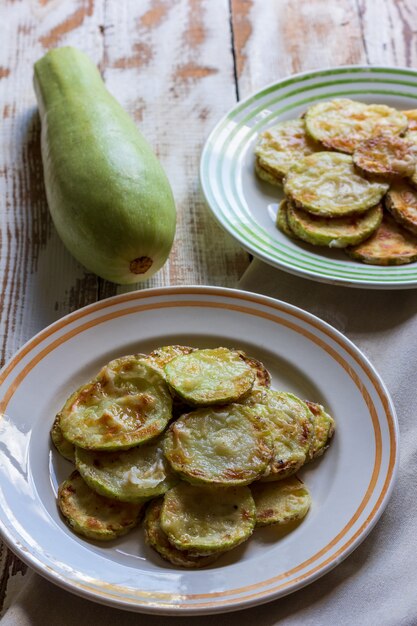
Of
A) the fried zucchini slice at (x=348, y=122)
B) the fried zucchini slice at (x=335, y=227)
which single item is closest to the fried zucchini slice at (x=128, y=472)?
the fried zucchini slice at (x=335, y=227)

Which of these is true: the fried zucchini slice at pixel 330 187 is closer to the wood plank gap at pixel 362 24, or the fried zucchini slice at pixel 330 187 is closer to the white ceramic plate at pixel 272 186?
the white ceramic plate at pixel 272 186

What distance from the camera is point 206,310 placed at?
6.68ft

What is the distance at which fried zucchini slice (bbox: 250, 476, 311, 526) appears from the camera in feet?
5.24

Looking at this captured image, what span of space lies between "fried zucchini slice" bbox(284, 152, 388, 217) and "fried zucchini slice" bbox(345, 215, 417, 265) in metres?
0.09

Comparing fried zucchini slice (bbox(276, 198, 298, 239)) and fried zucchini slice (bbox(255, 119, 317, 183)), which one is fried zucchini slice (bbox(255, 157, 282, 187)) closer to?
fried zucchini slice (bbox(255, 119, 317, 183))

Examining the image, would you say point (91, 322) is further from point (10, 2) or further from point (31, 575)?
point (10, 2)

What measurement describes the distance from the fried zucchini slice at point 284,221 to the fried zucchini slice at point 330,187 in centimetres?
5

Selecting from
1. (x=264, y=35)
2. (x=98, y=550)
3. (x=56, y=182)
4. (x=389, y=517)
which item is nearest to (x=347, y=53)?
(x=264, y=35)

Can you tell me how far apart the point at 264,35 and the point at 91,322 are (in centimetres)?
182

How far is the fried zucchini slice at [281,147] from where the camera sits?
2469mm

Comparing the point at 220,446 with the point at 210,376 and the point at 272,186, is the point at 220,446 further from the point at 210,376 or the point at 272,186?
the point at 272,186

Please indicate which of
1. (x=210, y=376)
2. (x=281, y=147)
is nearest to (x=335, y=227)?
(x=281, y=147)

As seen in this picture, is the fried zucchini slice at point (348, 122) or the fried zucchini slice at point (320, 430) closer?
the fried zucchini slice at point (320, 430)

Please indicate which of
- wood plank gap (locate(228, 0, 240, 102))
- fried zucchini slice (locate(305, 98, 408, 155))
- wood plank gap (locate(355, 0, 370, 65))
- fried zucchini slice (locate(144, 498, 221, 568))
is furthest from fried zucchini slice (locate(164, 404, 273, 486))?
wood plank gap (locate(355, 0, 370, 65))
